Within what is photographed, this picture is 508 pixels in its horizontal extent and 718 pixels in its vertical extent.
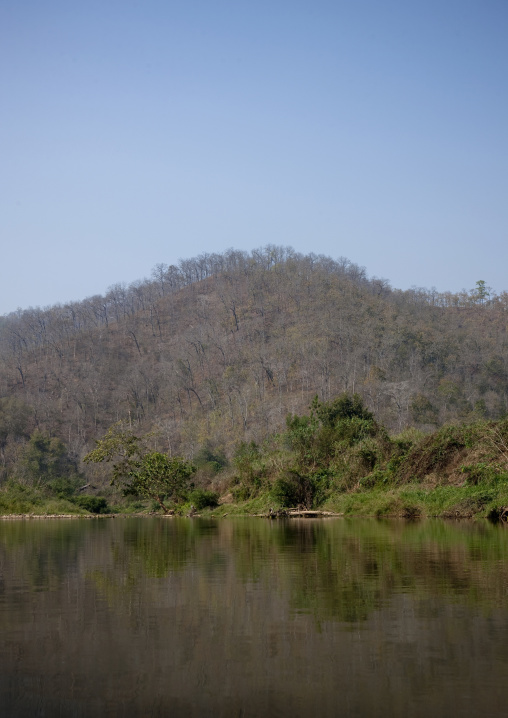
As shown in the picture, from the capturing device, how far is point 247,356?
9400 centimetres

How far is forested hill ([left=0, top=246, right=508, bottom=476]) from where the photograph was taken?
7700cm

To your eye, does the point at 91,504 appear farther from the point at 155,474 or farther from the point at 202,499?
the point at 202,499

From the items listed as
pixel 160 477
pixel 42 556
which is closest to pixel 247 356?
pixel 160 477

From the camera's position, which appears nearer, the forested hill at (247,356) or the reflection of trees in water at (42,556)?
the reflection of trees in water at (42,556)

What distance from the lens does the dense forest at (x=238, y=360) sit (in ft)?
242

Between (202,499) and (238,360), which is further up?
(238,360)

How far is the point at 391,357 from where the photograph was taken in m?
85.3

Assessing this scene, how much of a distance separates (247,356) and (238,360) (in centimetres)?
135

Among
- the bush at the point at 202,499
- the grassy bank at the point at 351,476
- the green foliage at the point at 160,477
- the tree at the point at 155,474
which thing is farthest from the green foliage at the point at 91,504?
the bush at the point at 202,499

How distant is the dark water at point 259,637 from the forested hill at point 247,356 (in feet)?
169

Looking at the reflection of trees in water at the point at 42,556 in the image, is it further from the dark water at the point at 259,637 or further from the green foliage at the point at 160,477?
the green foliage at the point at 160,477

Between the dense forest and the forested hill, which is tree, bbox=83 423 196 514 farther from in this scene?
the forested hill

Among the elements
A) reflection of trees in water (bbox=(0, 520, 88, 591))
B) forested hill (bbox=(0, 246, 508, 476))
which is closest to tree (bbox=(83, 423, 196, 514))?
reflection of trees in water (bbox=(0, 520, 88, 591))

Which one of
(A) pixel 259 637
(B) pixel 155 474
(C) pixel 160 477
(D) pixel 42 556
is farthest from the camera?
(C) pixel 160 477
